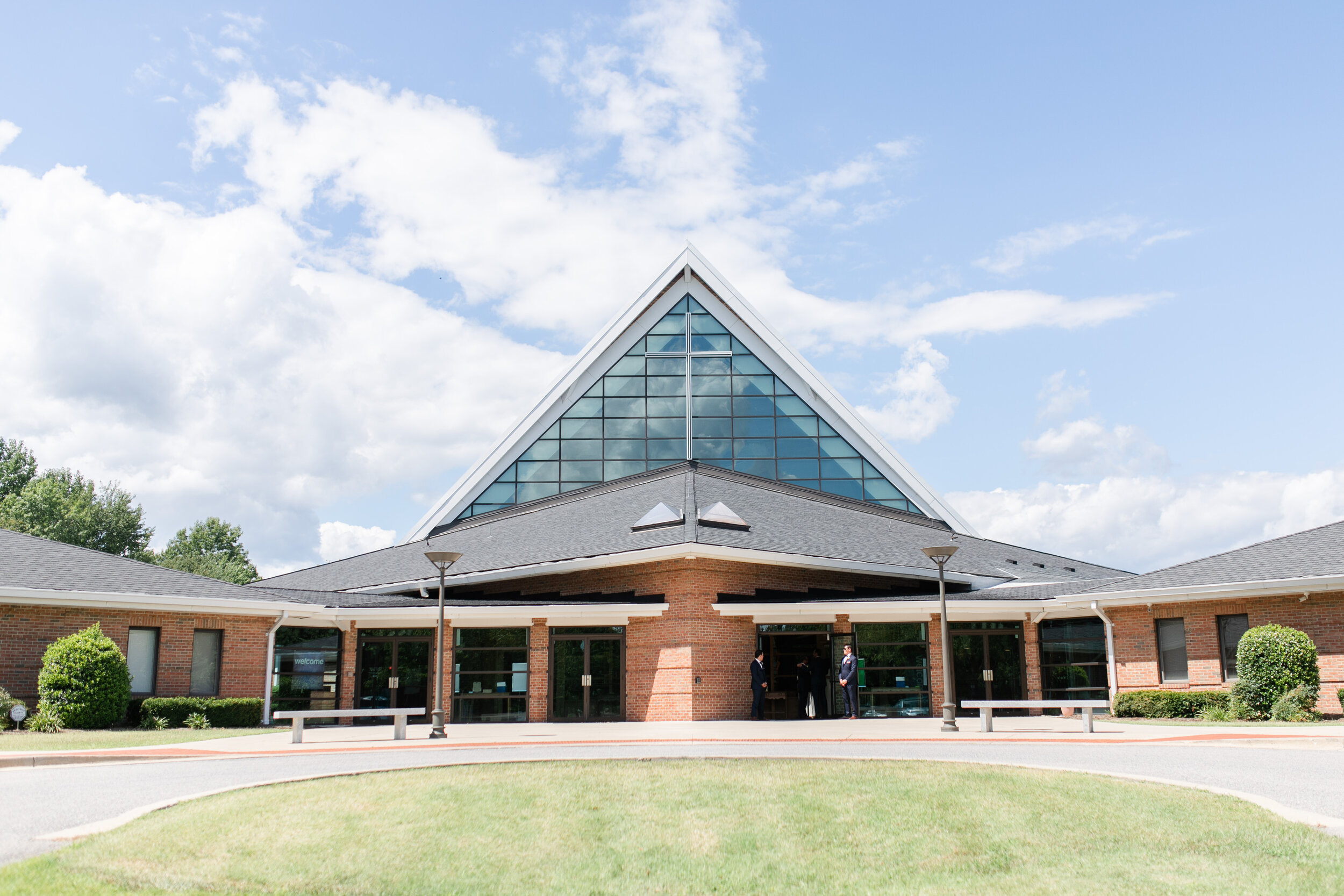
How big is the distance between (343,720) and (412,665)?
7.55 feet

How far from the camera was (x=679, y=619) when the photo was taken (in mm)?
22734

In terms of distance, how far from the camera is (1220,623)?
71.7 feet

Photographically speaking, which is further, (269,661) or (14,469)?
(14,469)

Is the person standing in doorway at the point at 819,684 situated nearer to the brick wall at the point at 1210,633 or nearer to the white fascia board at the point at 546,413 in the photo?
the brick wall at the point at 1210,633

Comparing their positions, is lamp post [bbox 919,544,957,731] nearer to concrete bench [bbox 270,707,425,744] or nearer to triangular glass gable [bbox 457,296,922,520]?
concrete bench [bbox 270,707,425,744]

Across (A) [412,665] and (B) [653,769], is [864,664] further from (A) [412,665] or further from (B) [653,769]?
(B) [653,769]

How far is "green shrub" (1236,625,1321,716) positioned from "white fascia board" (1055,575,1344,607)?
853mm

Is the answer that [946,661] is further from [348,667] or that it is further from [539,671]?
[348,667]

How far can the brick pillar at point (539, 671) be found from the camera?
77.1 feet

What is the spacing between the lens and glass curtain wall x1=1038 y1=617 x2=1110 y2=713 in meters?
24.4

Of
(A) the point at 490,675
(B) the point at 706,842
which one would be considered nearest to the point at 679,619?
→ (A) the point at 490,675

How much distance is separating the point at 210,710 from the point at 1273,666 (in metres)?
21.1

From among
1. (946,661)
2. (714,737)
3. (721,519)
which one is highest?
(721,519)

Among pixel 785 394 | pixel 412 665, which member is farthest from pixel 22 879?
pixel 785 394
